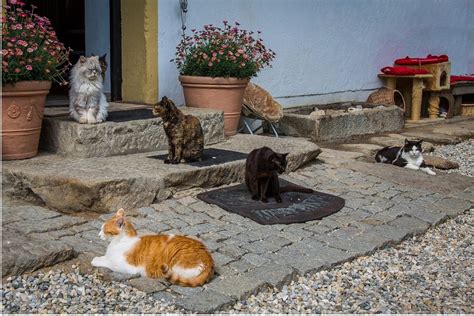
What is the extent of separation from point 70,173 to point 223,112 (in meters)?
2.08

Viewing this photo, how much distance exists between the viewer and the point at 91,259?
3293 millimetres

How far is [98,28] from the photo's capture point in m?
7.05

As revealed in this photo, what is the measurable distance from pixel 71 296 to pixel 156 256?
1.50 feet

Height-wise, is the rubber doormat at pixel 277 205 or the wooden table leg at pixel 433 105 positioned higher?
the wooden table leg at pixel 433 105

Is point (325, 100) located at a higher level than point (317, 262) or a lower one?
higher

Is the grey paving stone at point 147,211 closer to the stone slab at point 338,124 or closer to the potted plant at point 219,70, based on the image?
the potted plant at point 219,70

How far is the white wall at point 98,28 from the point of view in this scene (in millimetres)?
6930

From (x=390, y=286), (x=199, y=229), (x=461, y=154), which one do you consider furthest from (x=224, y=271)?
(x=461, y=154)

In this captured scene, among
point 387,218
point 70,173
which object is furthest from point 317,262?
point 70,173

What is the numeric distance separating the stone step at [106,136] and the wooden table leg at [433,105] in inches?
233

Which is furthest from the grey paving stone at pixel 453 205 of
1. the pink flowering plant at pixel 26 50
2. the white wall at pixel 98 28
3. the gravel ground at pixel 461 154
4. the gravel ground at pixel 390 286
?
the white wall at pixel 98 28

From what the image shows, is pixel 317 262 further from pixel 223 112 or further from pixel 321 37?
pixel 321 37

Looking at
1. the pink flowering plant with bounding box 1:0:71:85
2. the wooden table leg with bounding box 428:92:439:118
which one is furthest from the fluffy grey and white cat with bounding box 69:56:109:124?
the wooden table leg with bounding box 428:92:439:118

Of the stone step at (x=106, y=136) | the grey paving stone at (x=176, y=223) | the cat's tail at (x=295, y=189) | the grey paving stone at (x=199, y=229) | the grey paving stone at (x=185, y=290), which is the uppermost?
the stone step at (x=106, y=136)
